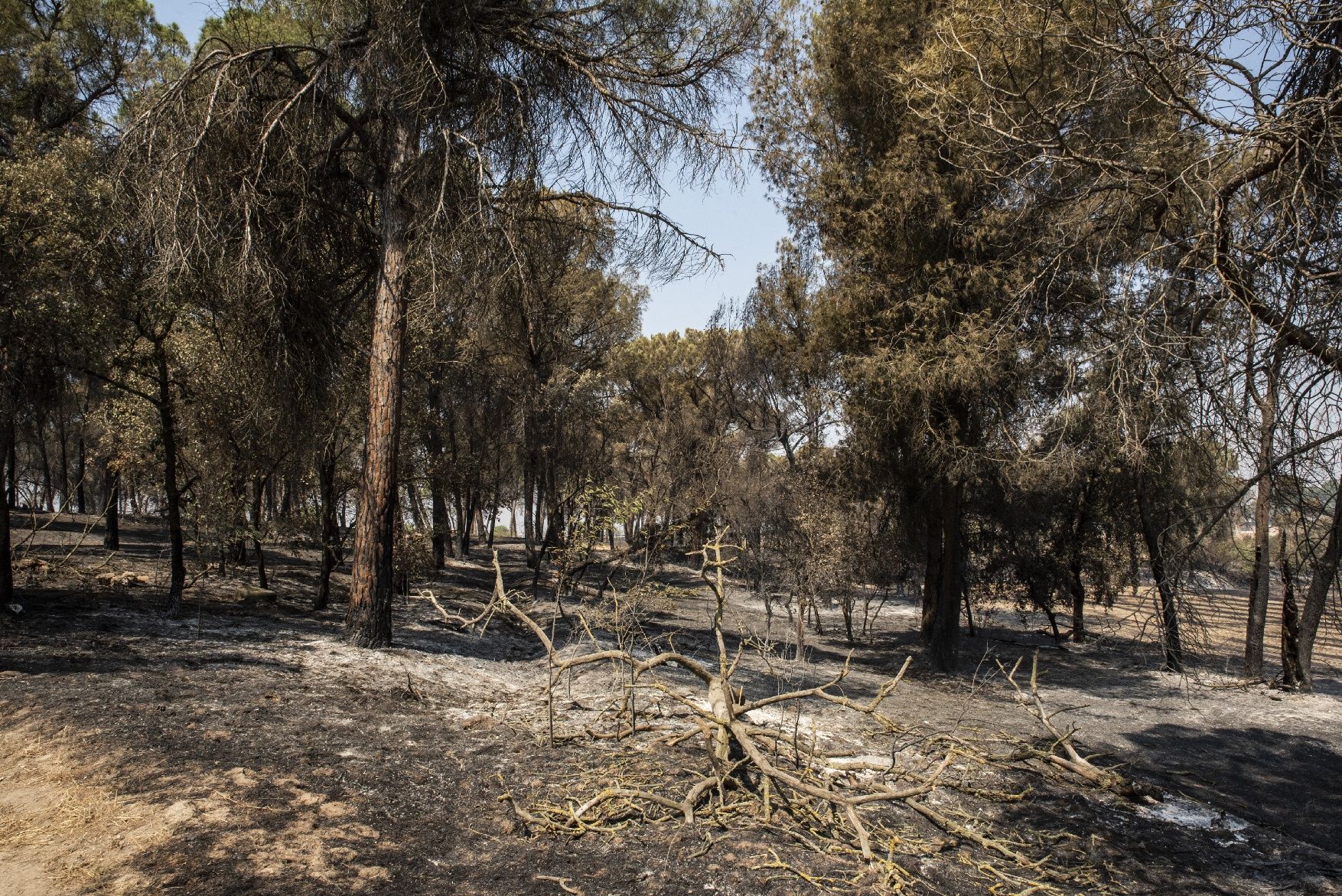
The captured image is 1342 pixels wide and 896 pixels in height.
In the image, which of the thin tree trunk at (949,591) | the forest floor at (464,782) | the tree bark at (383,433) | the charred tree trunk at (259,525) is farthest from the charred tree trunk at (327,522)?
the thin tree trunk at (949,591)

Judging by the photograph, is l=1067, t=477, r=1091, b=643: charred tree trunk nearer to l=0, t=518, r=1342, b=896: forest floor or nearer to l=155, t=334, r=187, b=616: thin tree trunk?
l=0, t=518, r=1342, b=896: forest floor

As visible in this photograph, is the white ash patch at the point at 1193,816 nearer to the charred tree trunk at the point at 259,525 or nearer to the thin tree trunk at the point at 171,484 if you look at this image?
the charred tree trunk at the point at 259,525

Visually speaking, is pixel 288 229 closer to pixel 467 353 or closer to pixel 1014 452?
pixel 467 353

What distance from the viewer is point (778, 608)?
881 inches

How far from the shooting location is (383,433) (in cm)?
910

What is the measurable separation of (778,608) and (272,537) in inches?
560

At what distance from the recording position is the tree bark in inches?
356

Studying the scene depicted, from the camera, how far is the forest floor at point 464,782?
13.1ft

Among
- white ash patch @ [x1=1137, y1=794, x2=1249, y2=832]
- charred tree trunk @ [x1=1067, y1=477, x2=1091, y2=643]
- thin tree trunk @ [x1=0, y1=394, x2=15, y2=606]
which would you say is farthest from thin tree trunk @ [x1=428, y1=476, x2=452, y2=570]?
charred tree trunk @ [x1=1067, y1=477, x2=1091, y2=643]

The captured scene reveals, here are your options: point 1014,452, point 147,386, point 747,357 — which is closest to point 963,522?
point 1014,452

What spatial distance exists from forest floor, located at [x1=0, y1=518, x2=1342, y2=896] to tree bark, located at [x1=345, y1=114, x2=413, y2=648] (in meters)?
0.57

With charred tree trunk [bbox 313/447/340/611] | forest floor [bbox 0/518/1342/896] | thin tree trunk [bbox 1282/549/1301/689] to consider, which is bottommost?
thin tree trunk [bbox 1282/549/1301/689]

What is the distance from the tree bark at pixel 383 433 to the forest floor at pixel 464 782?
1.88 ft

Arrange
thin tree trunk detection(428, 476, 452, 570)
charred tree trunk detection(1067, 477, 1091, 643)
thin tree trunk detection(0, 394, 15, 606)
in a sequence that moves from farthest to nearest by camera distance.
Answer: charred tree trunk detection(1067, 477, 1091, 643), thin tree trunk detection(428, 476, 452, 570), thin tree trunk detection(0, 394, 15, 606)
